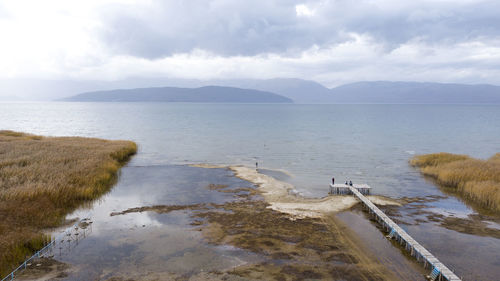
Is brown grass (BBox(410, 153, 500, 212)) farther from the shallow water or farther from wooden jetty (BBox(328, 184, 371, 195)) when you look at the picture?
the shallow water

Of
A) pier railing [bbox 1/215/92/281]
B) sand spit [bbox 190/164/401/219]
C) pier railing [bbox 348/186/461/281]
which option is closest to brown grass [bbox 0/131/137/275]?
pier railing [bbox 1/215/92/281]

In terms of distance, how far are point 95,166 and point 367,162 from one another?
5050 centimetres

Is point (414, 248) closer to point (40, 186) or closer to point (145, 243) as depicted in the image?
point (145, 243)

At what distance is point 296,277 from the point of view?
19.8m

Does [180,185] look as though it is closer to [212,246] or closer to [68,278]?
[212,246]

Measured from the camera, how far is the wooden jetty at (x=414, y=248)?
20.3 meters

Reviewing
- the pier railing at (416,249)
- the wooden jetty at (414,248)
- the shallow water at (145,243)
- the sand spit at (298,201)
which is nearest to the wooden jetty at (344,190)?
the sand spit at (298,201)

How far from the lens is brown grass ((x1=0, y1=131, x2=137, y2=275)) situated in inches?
886

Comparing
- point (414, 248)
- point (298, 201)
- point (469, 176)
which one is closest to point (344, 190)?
point (298, 201)

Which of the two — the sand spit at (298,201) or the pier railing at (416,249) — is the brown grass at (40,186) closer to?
the sand spit at (298,201)

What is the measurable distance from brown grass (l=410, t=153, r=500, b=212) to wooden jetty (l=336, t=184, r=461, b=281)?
1446cm

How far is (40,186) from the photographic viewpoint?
3122 centimetres

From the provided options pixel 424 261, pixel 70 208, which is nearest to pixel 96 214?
pixel 70 208

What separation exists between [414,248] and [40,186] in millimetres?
35246
